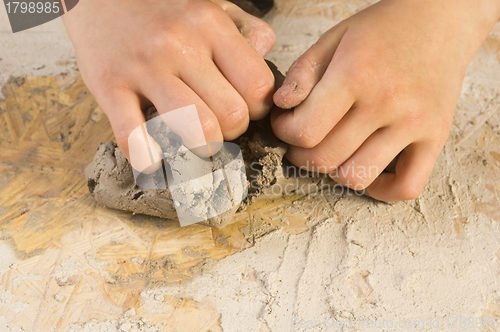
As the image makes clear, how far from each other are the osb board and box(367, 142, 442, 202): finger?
241 mm

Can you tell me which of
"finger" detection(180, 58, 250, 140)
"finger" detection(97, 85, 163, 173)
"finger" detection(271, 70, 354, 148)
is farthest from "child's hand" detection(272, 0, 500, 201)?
"finger" detection(97, 85, 163, 173)

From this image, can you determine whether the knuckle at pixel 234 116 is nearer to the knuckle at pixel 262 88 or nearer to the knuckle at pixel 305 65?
the knuckle at pixel 262 88

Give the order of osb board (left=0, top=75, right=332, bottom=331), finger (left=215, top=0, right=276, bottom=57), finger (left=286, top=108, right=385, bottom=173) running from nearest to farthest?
osb board (left=0, top=75, right=332, bottom=331)
finger (left=286, top=108, right=385, bottom=173)
finger (left=215, top=0, right=276, bottom=57)

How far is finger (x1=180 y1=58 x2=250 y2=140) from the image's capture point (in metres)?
1.16

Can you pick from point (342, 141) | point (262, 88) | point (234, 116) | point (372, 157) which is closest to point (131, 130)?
point (234, 116)

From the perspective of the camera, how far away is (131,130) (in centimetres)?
116

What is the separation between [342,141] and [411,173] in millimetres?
262

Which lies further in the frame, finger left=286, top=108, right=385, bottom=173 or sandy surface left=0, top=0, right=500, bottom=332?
finger left=286, top=108, right=385, bottom=173

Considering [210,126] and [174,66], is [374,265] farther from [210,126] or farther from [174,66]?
[174,66]

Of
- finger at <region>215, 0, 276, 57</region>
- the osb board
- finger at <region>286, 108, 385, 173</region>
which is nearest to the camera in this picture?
the osb board

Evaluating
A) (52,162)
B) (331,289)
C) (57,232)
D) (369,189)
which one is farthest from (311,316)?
(52,162)

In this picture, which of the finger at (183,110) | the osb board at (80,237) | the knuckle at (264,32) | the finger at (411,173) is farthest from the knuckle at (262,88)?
the finger at (411,173)

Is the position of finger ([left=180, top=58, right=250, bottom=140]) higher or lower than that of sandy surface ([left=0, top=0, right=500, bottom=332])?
higher

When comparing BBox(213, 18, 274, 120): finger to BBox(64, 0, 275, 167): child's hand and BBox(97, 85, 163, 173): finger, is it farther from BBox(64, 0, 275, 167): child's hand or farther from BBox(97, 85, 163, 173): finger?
BBox(97, 85, 163, 173): finger
